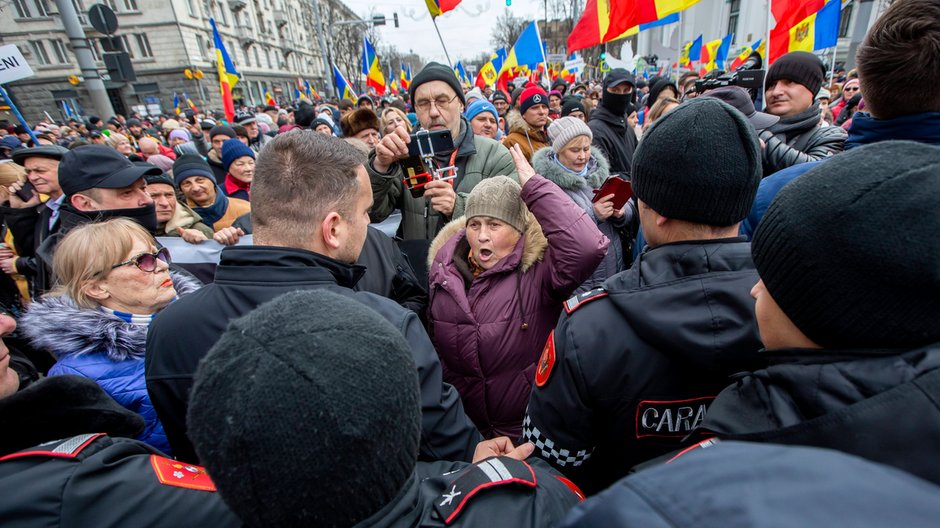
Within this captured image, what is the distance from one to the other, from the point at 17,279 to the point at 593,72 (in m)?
45.0

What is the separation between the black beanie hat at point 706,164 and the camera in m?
1.29

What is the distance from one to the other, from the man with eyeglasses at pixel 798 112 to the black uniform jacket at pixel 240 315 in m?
2.65

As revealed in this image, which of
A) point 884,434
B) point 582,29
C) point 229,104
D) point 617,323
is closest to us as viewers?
point 884,434

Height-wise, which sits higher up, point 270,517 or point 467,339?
point 270,517

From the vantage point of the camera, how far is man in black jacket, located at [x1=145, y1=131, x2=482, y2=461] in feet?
4.80

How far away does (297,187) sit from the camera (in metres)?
1.61

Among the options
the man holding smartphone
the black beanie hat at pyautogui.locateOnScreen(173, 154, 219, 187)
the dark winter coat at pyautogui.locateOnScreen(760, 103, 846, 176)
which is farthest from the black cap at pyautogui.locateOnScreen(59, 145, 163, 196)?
the dark winter coat at pyautogui.locateOnScreen(760, 103, 846, 176)

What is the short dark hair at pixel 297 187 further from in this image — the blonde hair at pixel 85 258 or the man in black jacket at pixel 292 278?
the blonde hair at pixel 85 258

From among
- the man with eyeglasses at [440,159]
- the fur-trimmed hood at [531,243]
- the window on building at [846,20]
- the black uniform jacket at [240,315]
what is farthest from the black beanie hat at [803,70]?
the window on building at [846,20]

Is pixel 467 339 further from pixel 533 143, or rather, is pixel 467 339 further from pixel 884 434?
pixel 533 143

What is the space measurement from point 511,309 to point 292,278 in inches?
42.9

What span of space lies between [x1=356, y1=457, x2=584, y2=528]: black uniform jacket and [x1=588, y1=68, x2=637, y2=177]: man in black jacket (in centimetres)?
424

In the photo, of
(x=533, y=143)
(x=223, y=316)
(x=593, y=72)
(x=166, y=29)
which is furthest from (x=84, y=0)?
(x=223, y=316)

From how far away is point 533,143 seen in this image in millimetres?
5348
